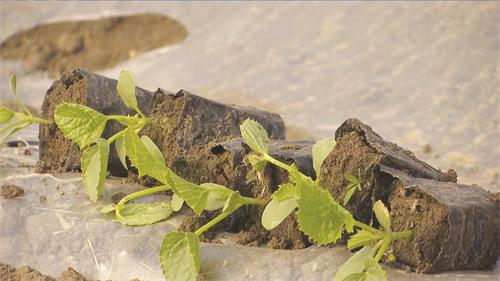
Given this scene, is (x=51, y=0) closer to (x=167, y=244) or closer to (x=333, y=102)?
(x=333, y=102)

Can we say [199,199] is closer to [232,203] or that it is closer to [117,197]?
[232,203]

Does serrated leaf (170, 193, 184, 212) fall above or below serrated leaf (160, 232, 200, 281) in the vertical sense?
above

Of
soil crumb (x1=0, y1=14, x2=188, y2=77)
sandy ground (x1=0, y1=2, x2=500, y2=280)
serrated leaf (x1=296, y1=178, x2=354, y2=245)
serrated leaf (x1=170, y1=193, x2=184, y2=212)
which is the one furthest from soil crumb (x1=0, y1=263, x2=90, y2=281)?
soil crumb (x1=0, y1=14, x2=188, y2=77)

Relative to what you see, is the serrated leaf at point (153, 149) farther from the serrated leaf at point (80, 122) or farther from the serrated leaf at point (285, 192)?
→ the serrated leaf at point (285, 192)

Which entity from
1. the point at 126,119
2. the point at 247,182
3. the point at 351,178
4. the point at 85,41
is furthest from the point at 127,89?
the point at 85,41

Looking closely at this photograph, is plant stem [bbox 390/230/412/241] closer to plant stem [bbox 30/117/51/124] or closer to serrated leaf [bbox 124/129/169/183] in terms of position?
serrated leaf [bbox 124/129/169/183]

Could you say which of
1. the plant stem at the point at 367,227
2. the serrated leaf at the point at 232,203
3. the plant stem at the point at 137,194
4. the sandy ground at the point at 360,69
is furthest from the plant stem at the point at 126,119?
the sandy ground at the point at 360,69
